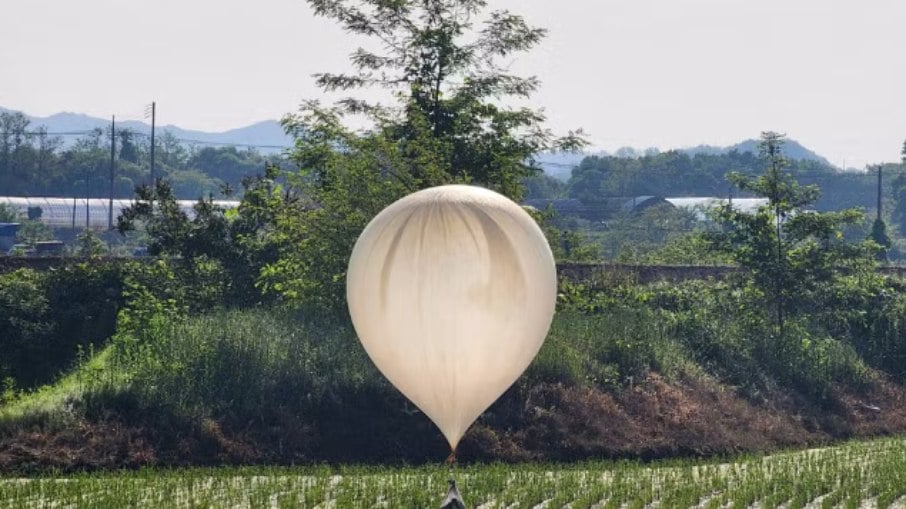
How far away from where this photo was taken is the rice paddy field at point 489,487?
18469mm

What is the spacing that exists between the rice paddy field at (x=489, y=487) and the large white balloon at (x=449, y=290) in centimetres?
393

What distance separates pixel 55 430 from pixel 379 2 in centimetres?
1540

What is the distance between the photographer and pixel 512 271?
14570 mm

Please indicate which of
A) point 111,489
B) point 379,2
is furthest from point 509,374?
point 379,2

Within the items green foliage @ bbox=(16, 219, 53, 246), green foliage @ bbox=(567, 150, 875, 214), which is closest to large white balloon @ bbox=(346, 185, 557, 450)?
green foliage @ bbox=(16, 219, 53, 246)

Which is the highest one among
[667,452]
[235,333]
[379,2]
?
[379,2]

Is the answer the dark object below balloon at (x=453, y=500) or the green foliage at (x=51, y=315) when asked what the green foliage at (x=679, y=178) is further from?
the dark object below balloon at (x=453, y=500)

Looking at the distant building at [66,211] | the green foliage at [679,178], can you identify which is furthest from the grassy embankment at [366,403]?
the green foliage at [679,178]

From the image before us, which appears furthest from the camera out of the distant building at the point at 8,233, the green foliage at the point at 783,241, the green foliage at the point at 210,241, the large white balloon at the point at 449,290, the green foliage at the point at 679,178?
the green foliage at the point at 679,178

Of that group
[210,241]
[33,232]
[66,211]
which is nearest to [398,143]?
[210,241]

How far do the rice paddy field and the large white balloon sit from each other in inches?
155

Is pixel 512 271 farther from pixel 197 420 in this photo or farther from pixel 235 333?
pixel 235 333

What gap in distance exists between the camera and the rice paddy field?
727 inches

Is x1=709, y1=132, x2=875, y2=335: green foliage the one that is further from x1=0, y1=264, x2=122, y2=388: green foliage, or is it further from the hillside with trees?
x1=0, y1=264, x2=122, y2=388: green foliage
